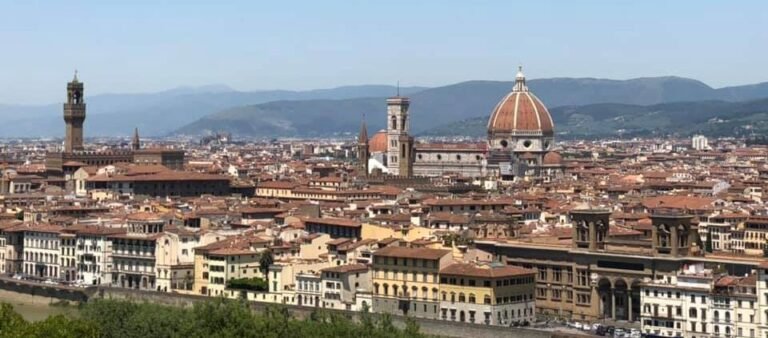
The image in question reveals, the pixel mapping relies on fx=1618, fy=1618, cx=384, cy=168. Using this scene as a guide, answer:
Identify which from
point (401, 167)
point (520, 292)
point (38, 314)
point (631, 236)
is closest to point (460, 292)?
point (520, 292)

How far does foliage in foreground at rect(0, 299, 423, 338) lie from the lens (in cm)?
3569

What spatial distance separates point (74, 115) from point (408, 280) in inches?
2862

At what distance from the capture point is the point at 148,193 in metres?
92.1

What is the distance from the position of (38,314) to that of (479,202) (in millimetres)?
26405

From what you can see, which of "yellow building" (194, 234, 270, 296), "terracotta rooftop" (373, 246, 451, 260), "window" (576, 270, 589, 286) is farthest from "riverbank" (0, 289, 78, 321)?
"window" (576, 270, 589, 286)

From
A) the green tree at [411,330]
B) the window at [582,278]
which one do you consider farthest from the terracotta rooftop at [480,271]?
the green tree at [411,330]

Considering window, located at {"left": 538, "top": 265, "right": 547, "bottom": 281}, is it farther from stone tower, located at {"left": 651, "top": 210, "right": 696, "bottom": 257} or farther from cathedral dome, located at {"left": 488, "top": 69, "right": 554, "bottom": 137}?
cathedral dome, located at {"left": 488, "top": 69, "right": 554, "bottom": 137}

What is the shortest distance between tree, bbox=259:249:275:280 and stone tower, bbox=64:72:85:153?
6675cm

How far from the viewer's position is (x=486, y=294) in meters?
47.8

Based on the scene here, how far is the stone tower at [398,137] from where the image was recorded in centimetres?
11769

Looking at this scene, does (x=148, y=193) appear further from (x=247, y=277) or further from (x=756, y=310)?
(x=756, y=310)

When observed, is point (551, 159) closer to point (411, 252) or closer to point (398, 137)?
point (398, 137)

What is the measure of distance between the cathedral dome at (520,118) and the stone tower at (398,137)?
401 inches

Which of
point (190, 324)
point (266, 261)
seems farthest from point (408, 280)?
point (190, 324)
